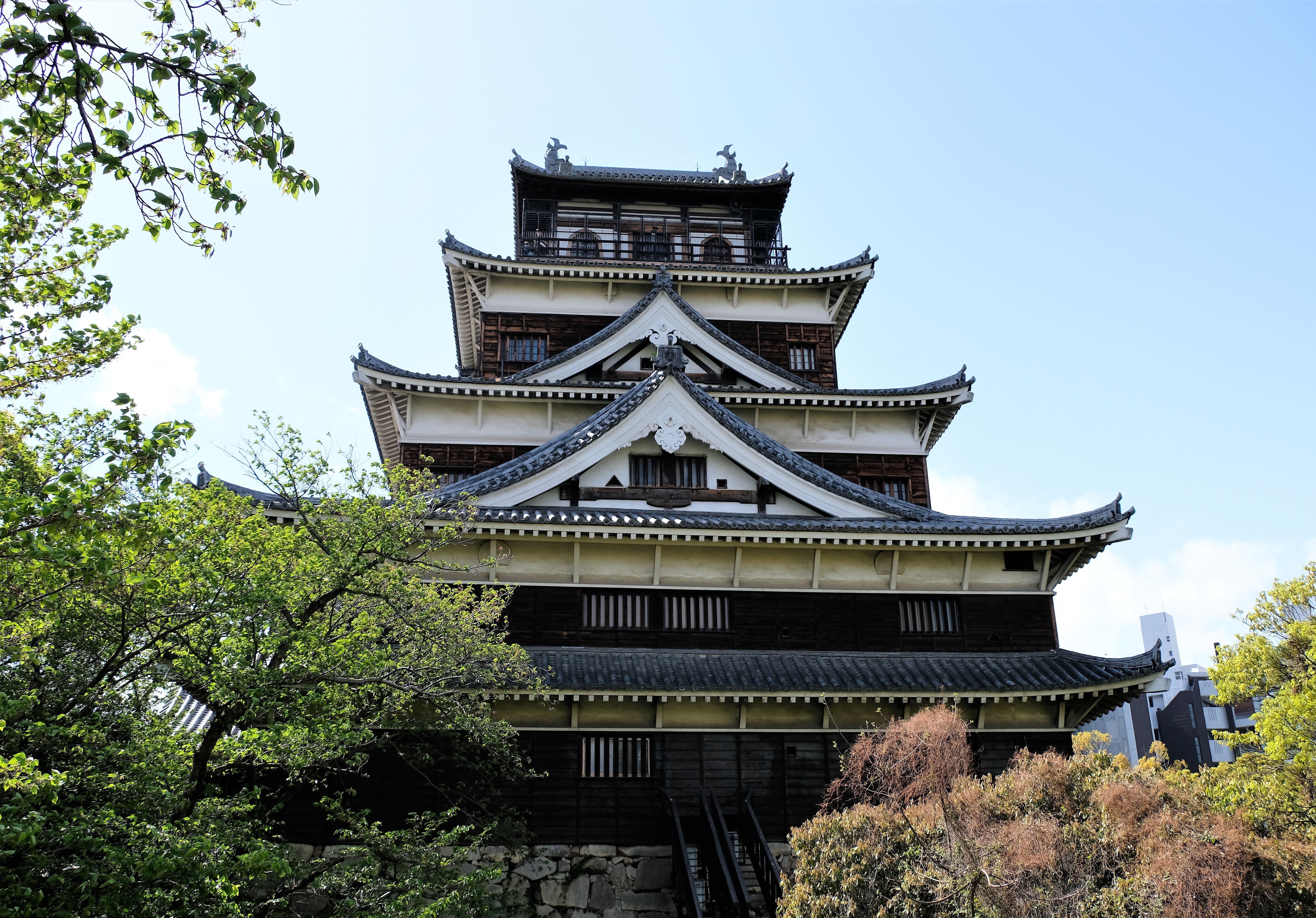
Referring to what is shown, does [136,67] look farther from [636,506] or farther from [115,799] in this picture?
[636,506]

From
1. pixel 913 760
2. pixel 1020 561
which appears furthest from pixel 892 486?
pixel 913 760

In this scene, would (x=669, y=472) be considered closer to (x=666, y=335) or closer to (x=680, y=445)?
(x=680, y=445)

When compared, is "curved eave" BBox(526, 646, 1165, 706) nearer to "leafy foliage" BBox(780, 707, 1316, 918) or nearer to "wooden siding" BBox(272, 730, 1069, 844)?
"wooden siding" BBox(272, 730, 1069, 844)

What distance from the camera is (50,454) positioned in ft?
24.0

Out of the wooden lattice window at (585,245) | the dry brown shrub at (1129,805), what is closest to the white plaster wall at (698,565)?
the dry brown shrub at (1129,805)

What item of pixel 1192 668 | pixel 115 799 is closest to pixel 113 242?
pixel 115 799

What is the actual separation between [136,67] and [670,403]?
12993mm

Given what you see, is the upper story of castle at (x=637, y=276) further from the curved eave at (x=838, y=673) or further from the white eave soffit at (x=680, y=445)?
the curved eave at (x=838, y=673)

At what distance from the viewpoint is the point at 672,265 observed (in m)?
24.4

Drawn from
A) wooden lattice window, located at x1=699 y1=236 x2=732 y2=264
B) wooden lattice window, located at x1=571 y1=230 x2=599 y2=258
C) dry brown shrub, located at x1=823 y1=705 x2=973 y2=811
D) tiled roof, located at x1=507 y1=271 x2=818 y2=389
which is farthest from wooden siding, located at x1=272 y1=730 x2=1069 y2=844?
wooden lattice window, located at x1=699 y1=236 x2=732 y2=264

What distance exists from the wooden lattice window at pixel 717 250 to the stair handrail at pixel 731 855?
1654cm

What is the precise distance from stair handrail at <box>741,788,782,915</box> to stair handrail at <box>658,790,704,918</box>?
917 millimetres

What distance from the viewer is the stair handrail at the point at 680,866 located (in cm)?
1210

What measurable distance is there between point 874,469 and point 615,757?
34.4ft
